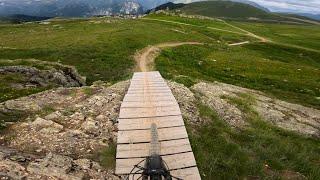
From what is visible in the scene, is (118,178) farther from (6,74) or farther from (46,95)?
(6,74)

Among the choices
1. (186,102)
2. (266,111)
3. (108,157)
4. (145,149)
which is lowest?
(266,111)

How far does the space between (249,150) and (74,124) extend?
11.4 meters

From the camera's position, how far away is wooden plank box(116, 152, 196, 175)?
19.2 metres

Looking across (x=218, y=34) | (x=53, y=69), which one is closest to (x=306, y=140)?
(x=53, y=69)

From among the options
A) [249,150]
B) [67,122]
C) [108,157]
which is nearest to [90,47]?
[67,122]

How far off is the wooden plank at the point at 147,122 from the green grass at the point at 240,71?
1529cm

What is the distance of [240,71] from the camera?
58.6m

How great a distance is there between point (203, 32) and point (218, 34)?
4200 mm

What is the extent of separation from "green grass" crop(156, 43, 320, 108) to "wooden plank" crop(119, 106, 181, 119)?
44.6ft

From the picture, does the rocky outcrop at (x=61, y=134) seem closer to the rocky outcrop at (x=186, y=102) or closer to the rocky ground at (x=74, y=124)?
the rocky ground at (x=74, y=124)

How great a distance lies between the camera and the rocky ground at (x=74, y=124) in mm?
18328

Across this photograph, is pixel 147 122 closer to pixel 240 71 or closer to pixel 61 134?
pixel 61 134

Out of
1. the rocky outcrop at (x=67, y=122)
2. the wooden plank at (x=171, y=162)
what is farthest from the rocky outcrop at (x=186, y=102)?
the wooden plank at (x=171, y=162)

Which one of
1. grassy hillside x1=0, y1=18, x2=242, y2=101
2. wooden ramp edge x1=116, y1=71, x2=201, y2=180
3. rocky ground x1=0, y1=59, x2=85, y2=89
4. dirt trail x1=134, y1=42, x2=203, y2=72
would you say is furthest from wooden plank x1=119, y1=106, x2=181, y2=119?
dirt trail x1=134, y1=42, x2=203, y2=72
